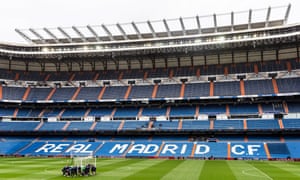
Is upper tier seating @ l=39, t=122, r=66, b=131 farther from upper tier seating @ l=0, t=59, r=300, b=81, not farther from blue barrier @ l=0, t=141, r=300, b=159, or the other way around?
upper tier seating @ l=0, t=59, r=300, b=81

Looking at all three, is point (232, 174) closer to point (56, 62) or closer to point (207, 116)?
point (207, 116)

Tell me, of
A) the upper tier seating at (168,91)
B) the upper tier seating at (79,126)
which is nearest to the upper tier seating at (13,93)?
the upper tier seating at (79,126)

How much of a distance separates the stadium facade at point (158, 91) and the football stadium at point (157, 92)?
0.68 feet

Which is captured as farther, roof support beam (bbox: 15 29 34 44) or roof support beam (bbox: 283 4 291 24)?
roof support beam (bbox: 15 29 34 44)

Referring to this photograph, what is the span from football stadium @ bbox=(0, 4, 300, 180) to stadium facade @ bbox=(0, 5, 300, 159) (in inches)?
8.2

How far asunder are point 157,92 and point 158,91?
40 cm

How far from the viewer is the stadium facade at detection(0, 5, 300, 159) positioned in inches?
1839

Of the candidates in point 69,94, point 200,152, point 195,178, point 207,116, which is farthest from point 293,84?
point 69,94

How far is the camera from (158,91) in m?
57.4

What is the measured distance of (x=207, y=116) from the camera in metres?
51.5

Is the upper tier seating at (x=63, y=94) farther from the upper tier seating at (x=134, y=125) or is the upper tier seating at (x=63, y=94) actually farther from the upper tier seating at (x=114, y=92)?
the upper tier seating at (x=134, y=125)

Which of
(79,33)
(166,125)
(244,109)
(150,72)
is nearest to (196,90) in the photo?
(244,109)

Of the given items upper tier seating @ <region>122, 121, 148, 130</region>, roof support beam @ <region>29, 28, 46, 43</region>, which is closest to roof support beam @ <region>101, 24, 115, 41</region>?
roof support beam @ <region>29, 28, 46, 43</region>

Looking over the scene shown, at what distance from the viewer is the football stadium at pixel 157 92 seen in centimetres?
4588
